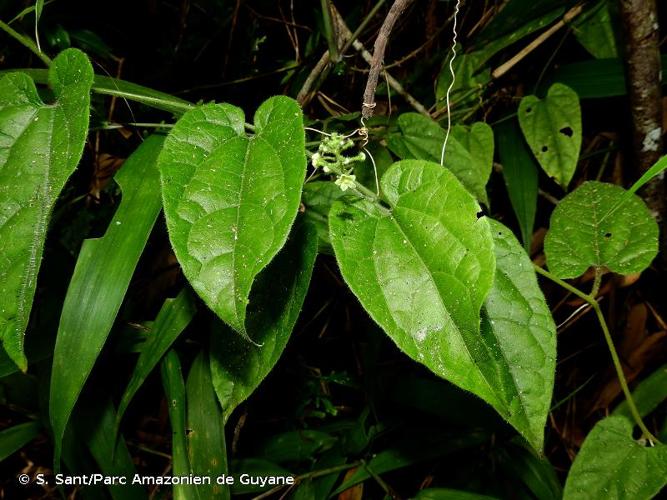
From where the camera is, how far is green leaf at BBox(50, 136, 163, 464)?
3.53ft

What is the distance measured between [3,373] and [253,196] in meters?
1.01

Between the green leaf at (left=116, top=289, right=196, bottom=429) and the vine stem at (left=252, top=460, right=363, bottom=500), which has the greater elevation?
the green leaf at (left=116, top=289, right=196, bottom=429)

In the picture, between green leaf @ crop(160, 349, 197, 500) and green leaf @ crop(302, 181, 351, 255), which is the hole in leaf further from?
green leaf @ crop(160, 349, 197, 500)

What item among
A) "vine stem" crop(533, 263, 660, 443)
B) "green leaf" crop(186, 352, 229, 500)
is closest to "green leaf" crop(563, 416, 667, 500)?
"vine stem" crop(533, 263, 660, 443)

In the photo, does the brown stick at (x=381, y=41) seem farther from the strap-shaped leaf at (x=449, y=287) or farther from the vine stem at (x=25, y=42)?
the vine stem at (x=25, y=42)

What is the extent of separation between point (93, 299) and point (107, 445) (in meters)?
0.59

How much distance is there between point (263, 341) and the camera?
38.2 inches

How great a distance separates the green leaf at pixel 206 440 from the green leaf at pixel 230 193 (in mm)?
754

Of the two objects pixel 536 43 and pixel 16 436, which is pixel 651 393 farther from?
pixel 16 436

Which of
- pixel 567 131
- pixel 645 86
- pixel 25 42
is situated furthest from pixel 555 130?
pixel 25 42

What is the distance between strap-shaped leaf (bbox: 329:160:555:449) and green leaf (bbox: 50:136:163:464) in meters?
0.53

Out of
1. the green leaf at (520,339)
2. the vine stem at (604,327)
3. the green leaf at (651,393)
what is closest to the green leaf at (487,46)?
the vine stem at (604,327)

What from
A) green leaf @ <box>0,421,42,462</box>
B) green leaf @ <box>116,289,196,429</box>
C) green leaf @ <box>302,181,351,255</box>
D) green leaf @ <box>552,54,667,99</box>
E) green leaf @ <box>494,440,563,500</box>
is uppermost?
green leaf @ <box>552,54,667,99</box>

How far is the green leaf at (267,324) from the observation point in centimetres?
93
